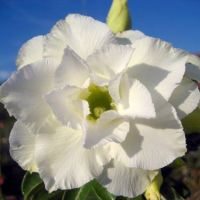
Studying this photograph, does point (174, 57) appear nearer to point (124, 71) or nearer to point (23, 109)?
point (124, 71)

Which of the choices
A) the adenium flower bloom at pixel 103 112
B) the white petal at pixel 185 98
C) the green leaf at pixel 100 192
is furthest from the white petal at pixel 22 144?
the white petal at pixel 185 98

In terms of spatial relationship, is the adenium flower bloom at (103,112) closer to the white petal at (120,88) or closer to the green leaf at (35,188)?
the white petal at (120,88)

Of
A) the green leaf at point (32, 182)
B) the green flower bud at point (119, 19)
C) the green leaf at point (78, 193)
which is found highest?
the green flower bud at point (119, 19)

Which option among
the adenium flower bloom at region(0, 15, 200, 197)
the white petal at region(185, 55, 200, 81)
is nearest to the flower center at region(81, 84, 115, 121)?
the adenium flower bloom at region(0, 15, 200, 197)

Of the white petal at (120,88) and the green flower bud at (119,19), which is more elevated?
the green flower bud at (119,19)

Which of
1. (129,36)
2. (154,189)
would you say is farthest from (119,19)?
(154,189)

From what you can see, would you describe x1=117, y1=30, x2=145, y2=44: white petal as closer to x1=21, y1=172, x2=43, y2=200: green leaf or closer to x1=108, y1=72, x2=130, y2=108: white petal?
x1=108, y1=72, x2=130, y2=108: white petal

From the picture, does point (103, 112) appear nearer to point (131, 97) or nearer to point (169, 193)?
point (131, 97)
